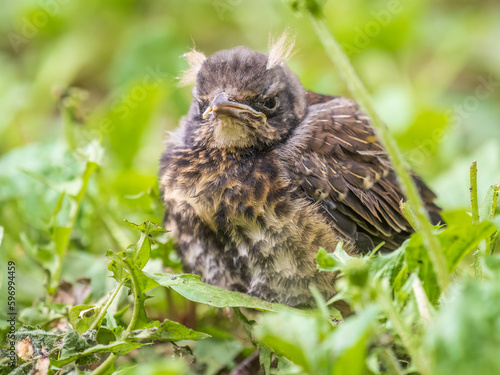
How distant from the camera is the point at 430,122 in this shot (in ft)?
11.6

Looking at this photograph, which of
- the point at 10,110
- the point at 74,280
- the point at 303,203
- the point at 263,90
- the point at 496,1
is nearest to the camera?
the point at 303,203

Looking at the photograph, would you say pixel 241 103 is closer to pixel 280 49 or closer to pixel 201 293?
pixel 280 49

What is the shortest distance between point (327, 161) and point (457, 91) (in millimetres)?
3250

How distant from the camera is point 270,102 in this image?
2.30 m

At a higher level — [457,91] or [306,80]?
[306,80]

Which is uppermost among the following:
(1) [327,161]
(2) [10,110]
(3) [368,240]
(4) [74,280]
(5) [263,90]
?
(2) [10,110]

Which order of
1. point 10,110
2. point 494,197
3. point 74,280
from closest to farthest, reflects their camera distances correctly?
point 494,197
point 74,280
point 10,110

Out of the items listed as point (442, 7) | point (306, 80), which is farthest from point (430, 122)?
point (442, 7)

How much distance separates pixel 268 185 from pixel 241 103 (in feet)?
1.06

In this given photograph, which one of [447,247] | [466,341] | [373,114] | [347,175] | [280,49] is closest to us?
[466,341]

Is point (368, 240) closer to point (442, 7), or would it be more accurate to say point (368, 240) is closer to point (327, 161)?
point (327, 161)

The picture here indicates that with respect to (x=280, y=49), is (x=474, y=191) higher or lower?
lower

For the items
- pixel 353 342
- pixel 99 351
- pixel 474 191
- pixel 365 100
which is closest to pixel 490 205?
pixel 474 191

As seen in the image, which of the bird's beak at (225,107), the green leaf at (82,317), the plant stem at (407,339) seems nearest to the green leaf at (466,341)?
the plant stem at (407,339)
